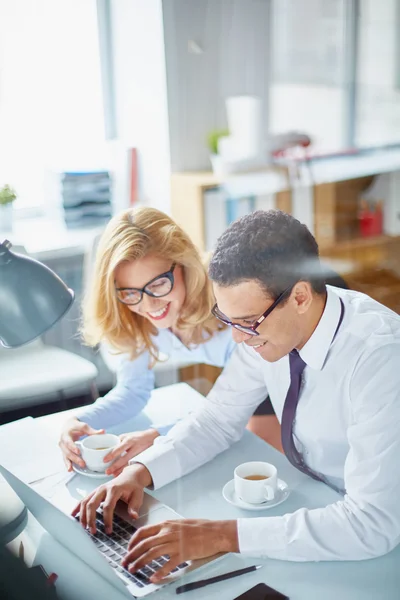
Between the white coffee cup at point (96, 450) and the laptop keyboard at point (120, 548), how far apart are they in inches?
4.3

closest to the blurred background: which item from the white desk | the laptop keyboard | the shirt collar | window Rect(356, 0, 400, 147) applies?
window Rect(356, 0, 400, 147)

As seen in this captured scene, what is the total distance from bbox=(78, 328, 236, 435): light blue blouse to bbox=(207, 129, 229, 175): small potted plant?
397mm

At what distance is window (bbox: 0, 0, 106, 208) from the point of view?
1.39 meters

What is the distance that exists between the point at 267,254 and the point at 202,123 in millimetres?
477

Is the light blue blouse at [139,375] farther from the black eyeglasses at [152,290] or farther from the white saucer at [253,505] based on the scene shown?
the white saucer at [253,505]

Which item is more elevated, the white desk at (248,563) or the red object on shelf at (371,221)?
the red object on shelf at (371,221)

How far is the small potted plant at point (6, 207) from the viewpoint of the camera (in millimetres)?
1445

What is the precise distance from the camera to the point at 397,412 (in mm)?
899

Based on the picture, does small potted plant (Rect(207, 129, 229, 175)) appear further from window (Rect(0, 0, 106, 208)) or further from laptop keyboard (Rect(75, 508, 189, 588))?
laptop keyboard (Rect(75, 508, 189, 588))

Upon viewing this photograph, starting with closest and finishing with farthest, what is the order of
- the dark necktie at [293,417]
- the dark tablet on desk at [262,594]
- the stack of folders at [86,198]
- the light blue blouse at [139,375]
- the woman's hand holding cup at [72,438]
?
the dark tablet on desk at [262,594] < the dark necktie at [293,417] < the woman's hand holding cup at [72,438] < the light blue blouse at [139,375] < the stack of folders at [86,198]

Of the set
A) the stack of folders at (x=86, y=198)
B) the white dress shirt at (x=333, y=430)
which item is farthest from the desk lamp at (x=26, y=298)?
the stack of folders at (x=86, y=198)

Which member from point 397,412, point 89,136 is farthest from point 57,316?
point 89,136

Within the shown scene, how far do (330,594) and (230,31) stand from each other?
89 centimetres

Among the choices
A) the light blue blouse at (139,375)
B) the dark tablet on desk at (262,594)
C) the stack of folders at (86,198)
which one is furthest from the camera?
the stack of folders at (86,198)
